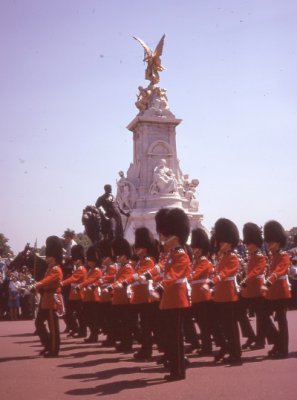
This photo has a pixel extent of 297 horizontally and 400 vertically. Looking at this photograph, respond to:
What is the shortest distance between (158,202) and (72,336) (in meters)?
16.8

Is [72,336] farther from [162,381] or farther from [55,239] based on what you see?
[162,381]

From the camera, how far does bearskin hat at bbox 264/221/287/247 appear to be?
877cm

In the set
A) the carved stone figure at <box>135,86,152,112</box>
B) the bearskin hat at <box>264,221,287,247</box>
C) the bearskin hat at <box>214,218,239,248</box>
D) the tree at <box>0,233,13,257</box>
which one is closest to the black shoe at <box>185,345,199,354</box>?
the bearskin hat at <box>214,218,239,248</box>

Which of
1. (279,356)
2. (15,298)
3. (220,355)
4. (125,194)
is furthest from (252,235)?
(125,194)

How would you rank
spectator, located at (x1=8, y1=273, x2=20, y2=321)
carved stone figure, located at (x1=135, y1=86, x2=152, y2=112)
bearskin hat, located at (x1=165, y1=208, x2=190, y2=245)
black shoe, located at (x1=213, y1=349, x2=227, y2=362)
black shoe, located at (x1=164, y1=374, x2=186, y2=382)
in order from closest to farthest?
black shoe, located at (x1=164, y1=374, x2=186, y2=382) → bearskin hat, located at (x1=165, y1=208, x2=190, y2=245) → black shoe, located at (x1=213, y1=349, x2=227, y2=362) → spectator, located at (x1=8, y1=273, x2=20, y2=321) → carved stone figure, located at (x1=135, y1=86, x2=152, y2=112)

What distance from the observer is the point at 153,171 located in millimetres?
29672

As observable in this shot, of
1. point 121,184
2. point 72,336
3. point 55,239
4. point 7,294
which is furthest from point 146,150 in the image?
point 55,239

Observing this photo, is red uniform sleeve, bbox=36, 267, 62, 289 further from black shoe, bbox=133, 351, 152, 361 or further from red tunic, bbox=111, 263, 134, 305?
black shoe, bbox=133, 351, 152, 361

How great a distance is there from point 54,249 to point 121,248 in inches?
55.8

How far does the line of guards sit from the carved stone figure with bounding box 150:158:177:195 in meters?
18.2

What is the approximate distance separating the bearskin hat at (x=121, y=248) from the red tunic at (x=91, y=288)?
0.63m

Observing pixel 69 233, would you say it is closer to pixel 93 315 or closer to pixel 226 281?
pixel 93 315

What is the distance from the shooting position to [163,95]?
31500mm

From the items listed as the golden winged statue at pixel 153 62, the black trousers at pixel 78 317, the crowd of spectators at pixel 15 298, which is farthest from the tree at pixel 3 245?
the black trousers at pixel 78 317
